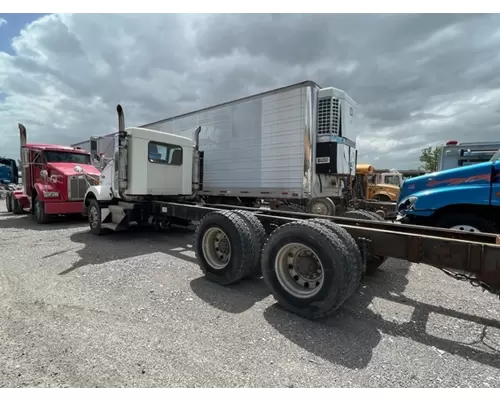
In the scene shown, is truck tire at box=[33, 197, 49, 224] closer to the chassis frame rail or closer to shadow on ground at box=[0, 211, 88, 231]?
shadow on ground at box=[0, 211, 88, 231]

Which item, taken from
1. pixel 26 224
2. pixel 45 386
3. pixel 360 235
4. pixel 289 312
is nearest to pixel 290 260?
pixel 289 312

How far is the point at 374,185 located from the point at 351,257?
14044mm

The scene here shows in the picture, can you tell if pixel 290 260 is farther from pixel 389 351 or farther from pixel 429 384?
pixel 429 384

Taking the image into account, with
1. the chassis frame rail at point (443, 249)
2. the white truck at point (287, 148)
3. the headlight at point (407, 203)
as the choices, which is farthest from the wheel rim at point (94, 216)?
the headlight at point (407, 203)

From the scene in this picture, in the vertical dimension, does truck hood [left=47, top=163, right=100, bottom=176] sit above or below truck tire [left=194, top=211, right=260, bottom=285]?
above

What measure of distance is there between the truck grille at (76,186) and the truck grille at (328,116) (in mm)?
8132

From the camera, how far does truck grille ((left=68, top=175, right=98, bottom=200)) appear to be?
32.4 ft

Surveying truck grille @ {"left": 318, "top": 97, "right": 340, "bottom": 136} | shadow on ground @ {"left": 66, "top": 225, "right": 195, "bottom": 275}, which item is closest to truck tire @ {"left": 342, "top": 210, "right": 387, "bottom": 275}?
shadow on ground @ {"left": 66, "top": 225, "right": 195, "bottom": 275}

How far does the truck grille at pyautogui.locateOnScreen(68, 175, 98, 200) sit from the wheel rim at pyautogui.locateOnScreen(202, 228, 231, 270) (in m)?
7.60

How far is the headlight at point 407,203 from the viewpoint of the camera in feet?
18.1

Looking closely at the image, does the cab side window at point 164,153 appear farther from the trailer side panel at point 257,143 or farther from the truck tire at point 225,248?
the truck tire at point 225,248

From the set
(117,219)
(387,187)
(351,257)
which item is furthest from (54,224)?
(387,187)

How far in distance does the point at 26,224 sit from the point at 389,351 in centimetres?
1186

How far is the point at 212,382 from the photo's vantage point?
7.36 feet
